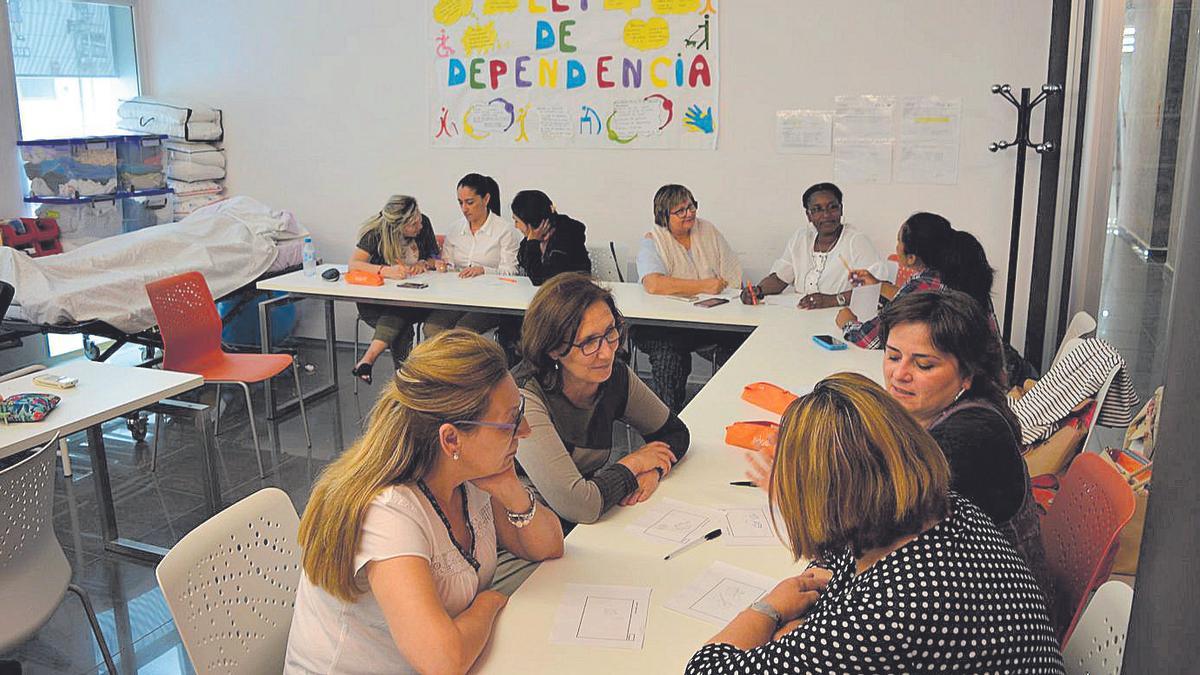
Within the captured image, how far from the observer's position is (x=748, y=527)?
2.28m

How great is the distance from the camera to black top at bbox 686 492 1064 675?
4.54 ft

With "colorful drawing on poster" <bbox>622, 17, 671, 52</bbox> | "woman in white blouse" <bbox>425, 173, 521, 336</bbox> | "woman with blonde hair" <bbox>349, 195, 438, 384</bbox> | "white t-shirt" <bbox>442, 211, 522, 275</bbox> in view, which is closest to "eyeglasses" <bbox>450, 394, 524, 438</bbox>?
"woman in white blouse" <bbox>425, 173, 521, 336</bbox>

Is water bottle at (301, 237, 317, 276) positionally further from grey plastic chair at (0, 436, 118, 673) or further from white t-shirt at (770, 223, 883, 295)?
grey plastic chair at (0, 436, 118, 673)

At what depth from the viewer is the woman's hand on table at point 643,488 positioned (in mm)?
2438

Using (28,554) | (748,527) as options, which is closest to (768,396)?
(748,527)

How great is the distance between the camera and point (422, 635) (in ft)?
5.41

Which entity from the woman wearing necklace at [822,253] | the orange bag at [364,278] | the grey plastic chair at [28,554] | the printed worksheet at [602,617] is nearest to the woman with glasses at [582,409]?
the printed worksheet at [602,617]

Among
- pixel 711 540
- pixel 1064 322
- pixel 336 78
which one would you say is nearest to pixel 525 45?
pixel 336 78

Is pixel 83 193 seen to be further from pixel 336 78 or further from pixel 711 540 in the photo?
pixel 711 540

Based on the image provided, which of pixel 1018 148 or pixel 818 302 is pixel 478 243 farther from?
pixel 1018 148

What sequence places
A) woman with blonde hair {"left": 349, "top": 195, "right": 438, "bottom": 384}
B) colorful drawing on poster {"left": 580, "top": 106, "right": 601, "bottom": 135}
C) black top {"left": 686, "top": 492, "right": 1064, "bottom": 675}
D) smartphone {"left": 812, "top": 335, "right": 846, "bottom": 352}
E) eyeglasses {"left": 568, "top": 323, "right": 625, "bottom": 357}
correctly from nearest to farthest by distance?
black top {"left": 686, "top": 492, "right": 1064, "bottom": 675}, eyeglasses {"left": 568, "top": 323, "right": 625, "bottom": 357}, smartphone {"left": 812, "top": 335, "right": 846, "bottom": 352}, woman with blonde hair {"left": 349, "top": 195, "right": 438, "bottom": 384}, colorful drawing on poster {"left": 580, "top": 106, "right": 601, "bottom": 135}

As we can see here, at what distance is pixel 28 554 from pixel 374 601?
4.48 ft

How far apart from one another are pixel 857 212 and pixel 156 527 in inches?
155

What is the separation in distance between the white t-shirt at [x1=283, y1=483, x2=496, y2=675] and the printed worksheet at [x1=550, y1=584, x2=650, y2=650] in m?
0.19
